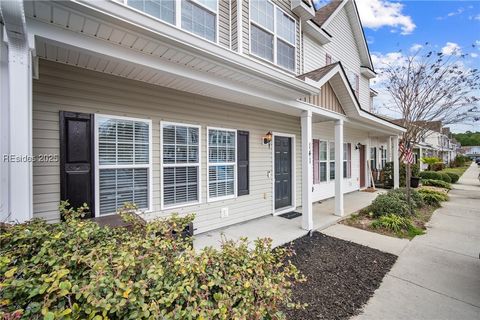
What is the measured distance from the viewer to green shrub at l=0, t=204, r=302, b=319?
44.6 inches

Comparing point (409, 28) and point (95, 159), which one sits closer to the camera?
point (95, 159)

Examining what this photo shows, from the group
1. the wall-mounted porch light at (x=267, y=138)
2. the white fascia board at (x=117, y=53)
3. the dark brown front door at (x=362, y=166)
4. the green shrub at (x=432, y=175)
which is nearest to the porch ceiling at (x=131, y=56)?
the white fascia board at (x=117, y=53)

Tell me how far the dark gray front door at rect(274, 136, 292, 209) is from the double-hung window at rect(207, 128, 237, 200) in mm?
1631

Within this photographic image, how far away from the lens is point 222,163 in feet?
17.3

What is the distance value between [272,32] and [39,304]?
21.6 feet

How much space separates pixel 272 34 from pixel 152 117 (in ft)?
13.1

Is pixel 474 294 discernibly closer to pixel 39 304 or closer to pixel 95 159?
pixel 39 304

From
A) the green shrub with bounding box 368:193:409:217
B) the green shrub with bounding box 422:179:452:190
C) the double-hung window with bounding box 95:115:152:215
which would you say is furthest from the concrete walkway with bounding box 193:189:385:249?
the green shrub with bounding box 422:179:452:190

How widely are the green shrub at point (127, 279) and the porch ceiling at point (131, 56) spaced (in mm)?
1912

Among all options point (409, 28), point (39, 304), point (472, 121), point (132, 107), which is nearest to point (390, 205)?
point (132, 107)

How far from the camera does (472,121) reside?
1230cm

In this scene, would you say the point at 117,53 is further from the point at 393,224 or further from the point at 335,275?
the point at 393,224

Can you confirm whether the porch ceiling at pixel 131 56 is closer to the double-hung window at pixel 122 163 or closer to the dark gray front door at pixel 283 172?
the double-hung window at pixel 122 163

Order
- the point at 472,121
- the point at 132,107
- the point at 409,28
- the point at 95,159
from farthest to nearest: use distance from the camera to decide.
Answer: the point at 472,121 → the point at 409,28 → the point at 132,107 → the point at 95,159
